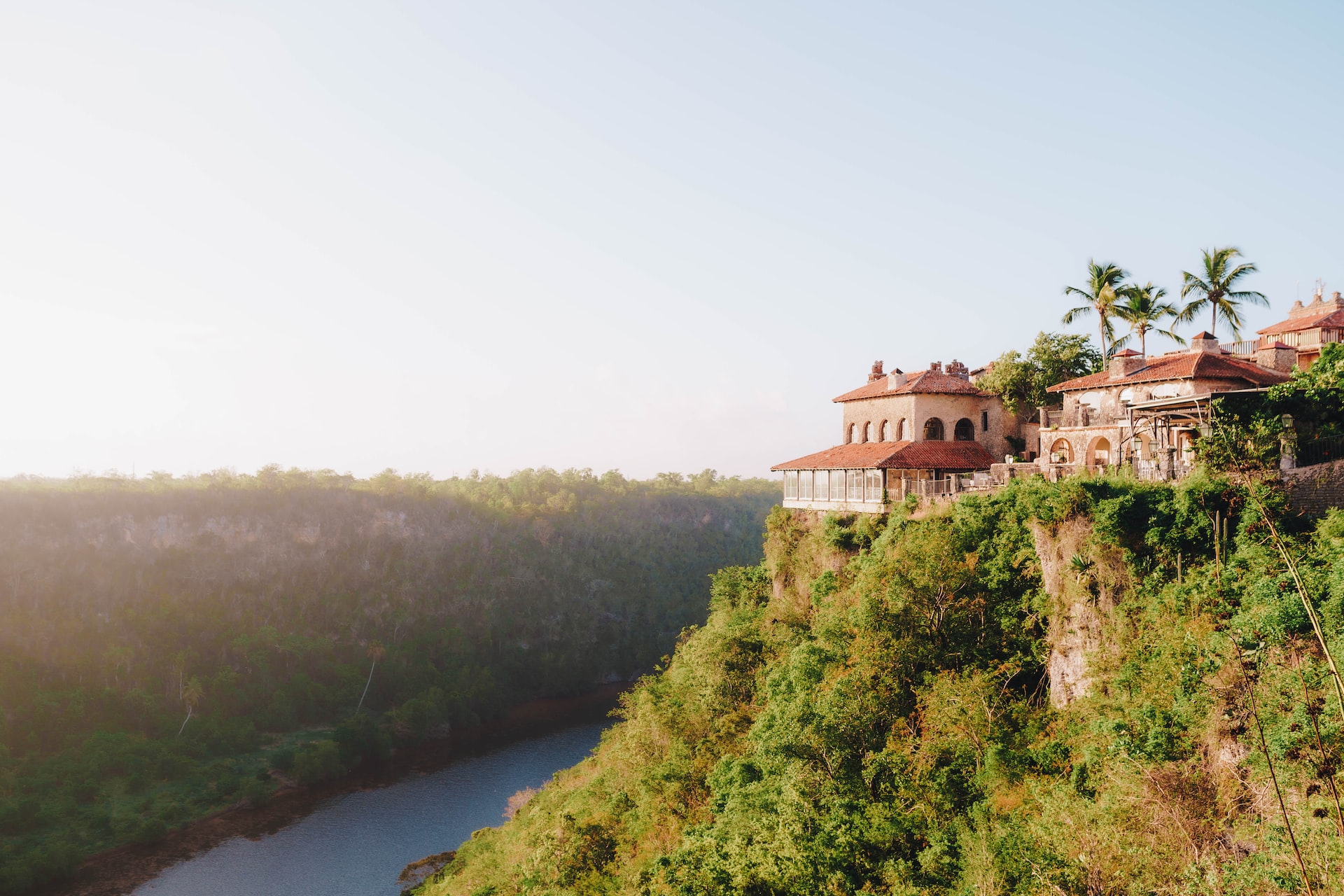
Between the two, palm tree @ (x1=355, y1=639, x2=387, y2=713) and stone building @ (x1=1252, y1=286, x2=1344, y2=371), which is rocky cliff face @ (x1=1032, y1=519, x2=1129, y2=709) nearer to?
stone building @ (x1=1252, y1=286, x2=1344, y2=371)

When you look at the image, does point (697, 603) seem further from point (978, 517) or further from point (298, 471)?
point (978, 517)

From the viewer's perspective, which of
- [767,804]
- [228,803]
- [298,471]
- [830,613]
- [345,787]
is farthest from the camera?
[298,471]

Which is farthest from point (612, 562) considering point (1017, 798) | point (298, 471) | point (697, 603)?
point (1017, 798)

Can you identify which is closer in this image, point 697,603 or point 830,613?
point 830,613

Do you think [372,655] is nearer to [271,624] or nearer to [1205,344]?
[271,624]

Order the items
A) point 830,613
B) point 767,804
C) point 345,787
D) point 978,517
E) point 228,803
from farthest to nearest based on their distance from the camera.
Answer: point 345,787
point 228,803
point 830,613
point 978,517
point 767,804

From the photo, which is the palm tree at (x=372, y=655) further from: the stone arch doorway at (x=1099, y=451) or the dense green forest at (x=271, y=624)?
the stone arch doorway at (x=1099, y=451)

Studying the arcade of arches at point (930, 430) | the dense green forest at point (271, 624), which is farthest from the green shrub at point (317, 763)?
the arcade of arches at point (930, 430)
